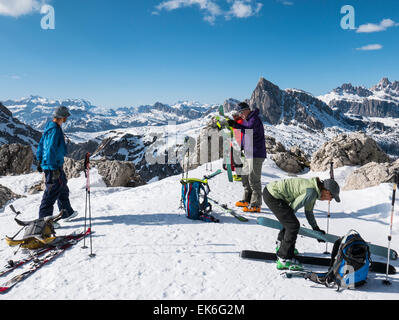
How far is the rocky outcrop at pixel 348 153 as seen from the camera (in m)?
21.5

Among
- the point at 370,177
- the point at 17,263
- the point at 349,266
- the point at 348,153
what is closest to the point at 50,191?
the point at 17,263

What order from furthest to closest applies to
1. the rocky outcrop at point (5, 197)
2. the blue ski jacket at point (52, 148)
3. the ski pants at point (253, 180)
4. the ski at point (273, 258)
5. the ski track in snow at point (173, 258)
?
the rocky outcrop at point (5, 197)
the ski pants at point (253, 180)
the blue ski jacket at point (52, 148)
the ski at point (273, 258)
the ski track in snow at point (173, 258)

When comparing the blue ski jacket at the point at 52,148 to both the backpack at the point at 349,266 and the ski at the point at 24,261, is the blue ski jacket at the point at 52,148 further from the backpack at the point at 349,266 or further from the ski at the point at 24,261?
the backpack at the point at 349,266

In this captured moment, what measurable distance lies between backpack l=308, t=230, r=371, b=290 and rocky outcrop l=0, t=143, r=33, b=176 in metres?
36.3

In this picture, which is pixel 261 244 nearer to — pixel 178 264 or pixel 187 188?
pixel 178 264

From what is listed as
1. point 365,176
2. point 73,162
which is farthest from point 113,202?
point 73,162

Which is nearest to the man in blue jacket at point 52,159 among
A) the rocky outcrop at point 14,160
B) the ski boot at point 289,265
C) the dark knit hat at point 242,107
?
the dark knit hat at point 242,107

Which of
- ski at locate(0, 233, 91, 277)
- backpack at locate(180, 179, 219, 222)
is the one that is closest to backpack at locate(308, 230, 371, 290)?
backpack at locate(180, 179, 219, 222)

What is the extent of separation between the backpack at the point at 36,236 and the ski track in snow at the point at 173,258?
1.23 feet

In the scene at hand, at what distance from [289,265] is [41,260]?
5553 mm

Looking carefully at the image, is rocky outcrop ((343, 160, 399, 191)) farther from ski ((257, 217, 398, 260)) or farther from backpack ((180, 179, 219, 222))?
backpack ((180, 179, 219, 222))

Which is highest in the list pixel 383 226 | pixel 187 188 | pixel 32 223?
pixel 187 188

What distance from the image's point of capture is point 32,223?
23.1 ft

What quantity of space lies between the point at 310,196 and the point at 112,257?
470 centimetres
